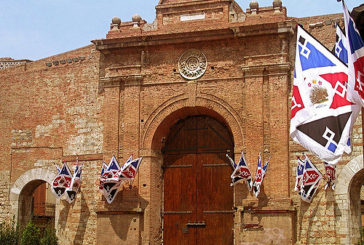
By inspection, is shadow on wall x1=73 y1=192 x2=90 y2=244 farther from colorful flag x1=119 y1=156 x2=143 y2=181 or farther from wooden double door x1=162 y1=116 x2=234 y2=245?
wooden double door x1=162 y1=116 x2=234 y2=245

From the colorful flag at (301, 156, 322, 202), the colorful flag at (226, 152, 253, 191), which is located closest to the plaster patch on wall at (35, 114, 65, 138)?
the colorful flag at (226, 152, 253, 191)

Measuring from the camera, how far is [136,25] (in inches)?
860

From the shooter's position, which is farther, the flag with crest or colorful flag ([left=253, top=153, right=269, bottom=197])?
the flag with crest

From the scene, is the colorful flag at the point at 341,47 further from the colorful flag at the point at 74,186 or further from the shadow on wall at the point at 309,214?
the colorful flag at the point at 74,186

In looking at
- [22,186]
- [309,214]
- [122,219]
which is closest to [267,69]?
[309,214]

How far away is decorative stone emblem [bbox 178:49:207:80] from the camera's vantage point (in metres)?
20.9

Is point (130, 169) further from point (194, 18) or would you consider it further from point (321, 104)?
point (321, 104)

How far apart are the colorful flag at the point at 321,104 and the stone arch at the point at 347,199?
25.0 feet

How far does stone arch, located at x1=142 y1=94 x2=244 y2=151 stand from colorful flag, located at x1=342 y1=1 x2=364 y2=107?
9518 millimetres

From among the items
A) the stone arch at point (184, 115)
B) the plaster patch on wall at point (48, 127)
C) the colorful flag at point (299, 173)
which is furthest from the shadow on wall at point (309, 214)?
the plaster patch on wall at point (48, 127)

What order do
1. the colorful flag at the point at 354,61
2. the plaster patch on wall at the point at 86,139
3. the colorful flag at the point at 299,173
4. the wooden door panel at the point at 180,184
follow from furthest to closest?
the plaster patch on wall at the point at 86,139, the wooden door panel at the point at 180,184, the colorful flag at the point at 299,173, the colorful flag at the point at 354,61

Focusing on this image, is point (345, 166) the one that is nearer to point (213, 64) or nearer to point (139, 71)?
point (213, 64)

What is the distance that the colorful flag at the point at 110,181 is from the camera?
66.7ft

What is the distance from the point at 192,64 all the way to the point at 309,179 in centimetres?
522
